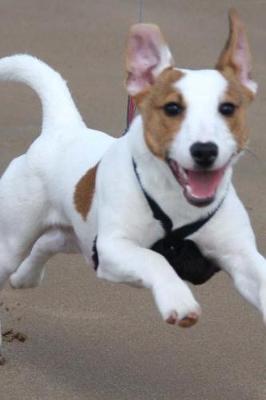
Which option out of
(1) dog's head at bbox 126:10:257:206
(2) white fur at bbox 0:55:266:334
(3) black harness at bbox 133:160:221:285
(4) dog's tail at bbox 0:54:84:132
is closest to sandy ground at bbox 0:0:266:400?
(2) white fur at bbox 0:55:266:334

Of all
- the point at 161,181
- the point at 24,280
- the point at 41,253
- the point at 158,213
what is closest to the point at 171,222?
the point at 158,213

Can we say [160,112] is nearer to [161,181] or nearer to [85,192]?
[161,181]

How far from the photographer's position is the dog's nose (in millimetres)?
4535

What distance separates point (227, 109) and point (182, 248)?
65 cm

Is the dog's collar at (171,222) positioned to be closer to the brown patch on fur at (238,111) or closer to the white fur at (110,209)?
the white fur at (110,209)

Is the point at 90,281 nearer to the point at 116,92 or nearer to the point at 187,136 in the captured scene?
the point at 187,136

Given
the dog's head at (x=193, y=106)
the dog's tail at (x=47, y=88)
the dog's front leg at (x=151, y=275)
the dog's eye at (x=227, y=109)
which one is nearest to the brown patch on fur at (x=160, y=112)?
the dog's head at (x=193, y=106)

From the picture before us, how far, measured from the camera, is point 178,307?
448 centimetres

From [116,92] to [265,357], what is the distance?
5.25 meters

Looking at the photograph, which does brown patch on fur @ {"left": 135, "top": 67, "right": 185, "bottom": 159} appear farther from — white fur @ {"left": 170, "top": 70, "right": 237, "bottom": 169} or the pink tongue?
the pink tongue

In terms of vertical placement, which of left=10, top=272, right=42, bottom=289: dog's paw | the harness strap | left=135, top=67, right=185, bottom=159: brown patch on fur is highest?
left=135, top=67, right=185, bottom=159: brown patch on fur

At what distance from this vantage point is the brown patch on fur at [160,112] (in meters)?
4.77

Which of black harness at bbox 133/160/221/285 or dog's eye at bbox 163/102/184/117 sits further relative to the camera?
black harness at bbox 133/160/221/285

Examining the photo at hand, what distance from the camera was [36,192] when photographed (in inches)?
229
